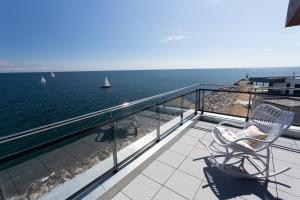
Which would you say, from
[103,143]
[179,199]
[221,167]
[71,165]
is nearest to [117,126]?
[103,143]

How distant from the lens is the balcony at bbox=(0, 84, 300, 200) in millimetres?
1213

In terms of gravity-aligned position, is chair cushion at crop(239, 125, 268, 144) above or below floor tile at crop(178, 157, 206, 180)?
above

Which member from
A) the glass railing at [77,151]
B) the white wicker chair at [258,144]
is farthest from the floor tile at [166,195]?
the white wicker chair at [258,144]

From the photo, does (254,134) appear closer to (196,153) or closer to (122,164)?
(196,153)

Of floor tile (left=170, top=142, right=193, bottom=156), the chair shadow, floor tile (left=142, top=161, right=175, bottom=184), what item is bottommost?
the chair shadow

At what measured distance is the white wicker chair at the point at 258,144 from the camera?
1743 mm

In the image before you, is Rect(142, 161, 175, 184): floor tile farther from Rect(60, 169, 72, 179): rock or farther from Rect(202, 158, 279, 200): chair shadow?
Rect(60, 169, 72, 179): rock

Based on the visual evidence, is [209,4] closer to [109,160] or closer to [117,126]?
[117,126]

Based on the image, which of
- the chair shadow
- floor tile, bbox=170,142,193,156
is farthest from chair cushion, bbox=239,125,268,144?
floor tile, bbox=170,142,193,156

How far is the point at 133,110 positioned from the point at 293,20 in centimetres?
594

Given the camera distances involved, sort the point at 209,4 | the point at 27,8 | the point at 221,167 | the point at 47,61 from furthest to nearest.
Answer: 1. the point at 47,61
2. the point at 27,8
3. the point at 209,4
4. the point at 221,167

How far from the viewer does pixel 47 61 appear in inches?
1481

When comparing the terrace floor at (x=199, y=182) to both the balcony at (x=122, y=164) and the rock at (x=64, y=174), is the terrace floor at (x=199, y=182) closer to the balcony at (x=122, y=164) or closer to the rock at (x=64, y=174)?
the balcony at (x=122, y=164)

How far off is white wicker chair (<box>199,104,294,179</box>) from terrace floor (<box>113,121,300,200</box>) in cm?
10
